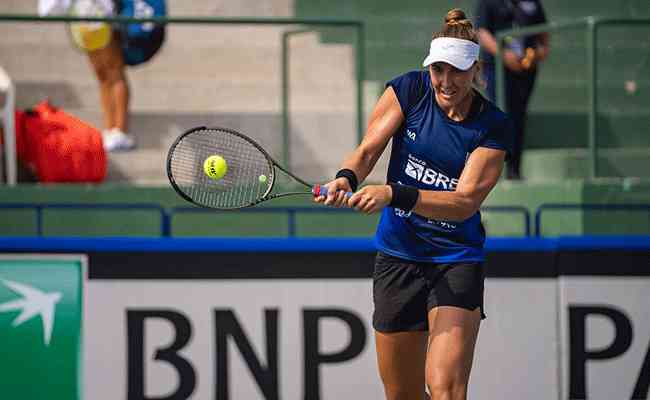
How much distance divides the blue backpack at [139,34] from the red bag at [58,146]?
0.66 m

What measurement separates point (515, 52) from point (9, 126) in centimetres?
365

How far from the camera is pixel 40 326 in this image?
285 inches

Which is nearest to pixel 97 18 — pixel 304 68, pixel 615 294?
pixel 304 68

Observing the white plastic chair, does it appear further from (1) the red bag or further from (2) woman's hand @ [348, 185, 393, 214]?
(2) woman's hand @ [348, 185, 393, 214]

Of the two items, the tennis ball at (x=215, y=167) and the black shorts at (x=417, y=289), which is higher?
the tennis ball at (x=215, y=167)

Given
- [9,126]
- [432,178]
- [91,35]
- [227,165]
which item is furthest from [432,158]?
[91,35]

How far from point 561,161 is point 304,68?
1968mm

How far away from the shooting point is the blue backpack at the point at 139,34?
9.46m

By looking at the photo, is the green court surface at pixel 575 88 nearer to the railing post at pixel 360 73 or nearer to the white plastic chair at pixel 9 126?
the railing post at pixel 360 73

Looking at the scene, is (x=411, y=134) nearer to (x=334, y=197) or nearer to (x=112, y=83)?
(x=334, y=197)

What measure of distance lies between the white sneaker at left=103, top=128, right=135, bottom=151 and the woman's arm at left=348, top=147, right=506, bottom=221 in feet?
14.6

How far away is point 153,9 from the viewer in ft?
32.2

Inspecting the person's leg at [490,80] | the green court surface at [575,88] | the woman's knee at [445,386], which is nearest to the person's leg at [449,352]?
the woman's knee at [445,386]

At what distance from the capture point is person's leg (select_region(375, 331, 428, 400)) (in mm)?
5750
